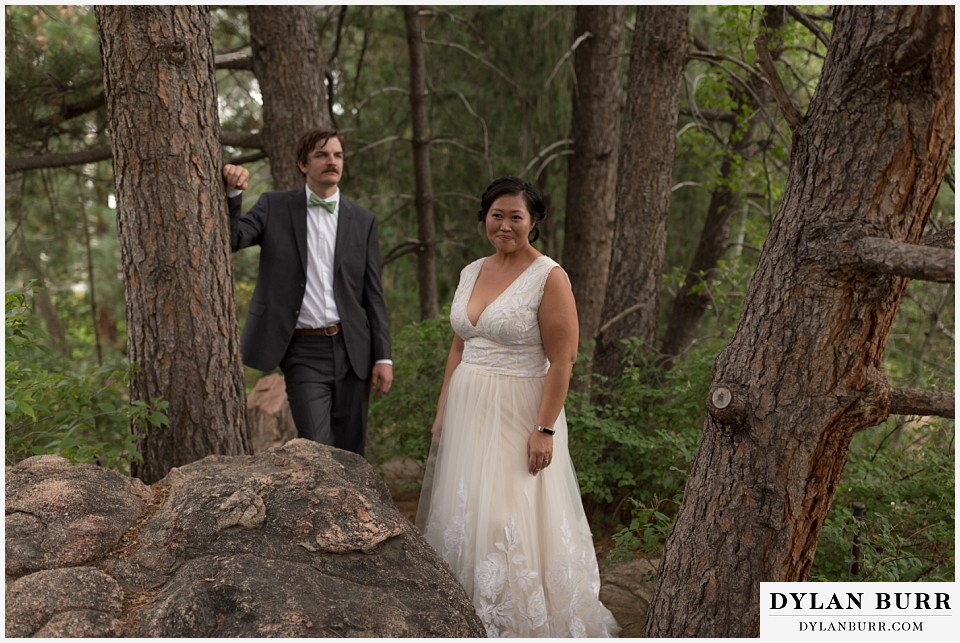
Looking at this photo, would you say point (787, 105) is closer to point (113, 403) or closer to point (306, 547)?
point (306, 547)

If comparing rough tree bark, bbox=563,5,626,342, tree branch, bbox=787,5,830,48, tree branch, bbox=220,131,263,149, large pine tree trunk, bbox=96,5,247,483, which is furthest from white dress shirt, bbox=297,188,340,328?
rough tree bark, bbox=563,5,626,342

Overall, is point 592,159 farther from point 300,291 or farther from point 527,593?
point 527,593

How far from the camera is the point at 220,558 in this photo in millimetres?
2576

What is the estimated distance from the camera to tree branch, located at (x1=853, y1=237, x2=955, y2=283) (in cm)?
212

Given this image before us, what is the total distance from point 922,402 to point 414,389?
3.46 metres

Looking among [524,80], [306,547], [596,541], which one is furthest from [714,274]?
[306,547]

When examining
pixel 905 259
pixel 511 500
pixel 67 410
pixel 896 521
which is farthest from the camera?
pixel 896 521

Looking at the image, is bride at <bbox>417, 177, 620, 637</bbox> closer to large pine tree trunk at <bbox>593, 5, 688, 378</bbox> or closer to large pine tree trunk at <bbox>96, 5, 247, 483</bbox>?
large pine tree trunk at <bbox>96, 5, 247, 483</bbox>

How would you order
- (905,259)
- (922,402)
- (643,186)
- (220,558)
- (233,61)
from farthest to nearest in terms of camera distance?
(233,61)
(643,186)
(220,558)
(922,402)
(905,259)

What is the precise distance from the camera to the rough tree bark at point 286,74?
6000 millimetres

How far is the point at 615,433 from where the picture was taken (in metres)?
4.40

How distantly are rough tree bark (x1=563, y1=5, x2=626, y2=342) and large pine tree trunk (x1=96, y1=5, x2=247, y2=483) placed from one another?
455 centimetres

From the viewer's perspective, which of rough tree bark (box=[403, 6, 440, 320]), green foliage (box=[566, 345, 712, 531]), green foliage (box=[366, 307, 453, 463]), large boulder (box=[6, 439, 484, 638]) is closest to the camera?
large boulder (box=[6, 439, 484, 638])

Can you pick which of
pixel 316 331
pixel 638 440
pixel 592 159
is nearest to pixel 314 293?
pixel 316 331
